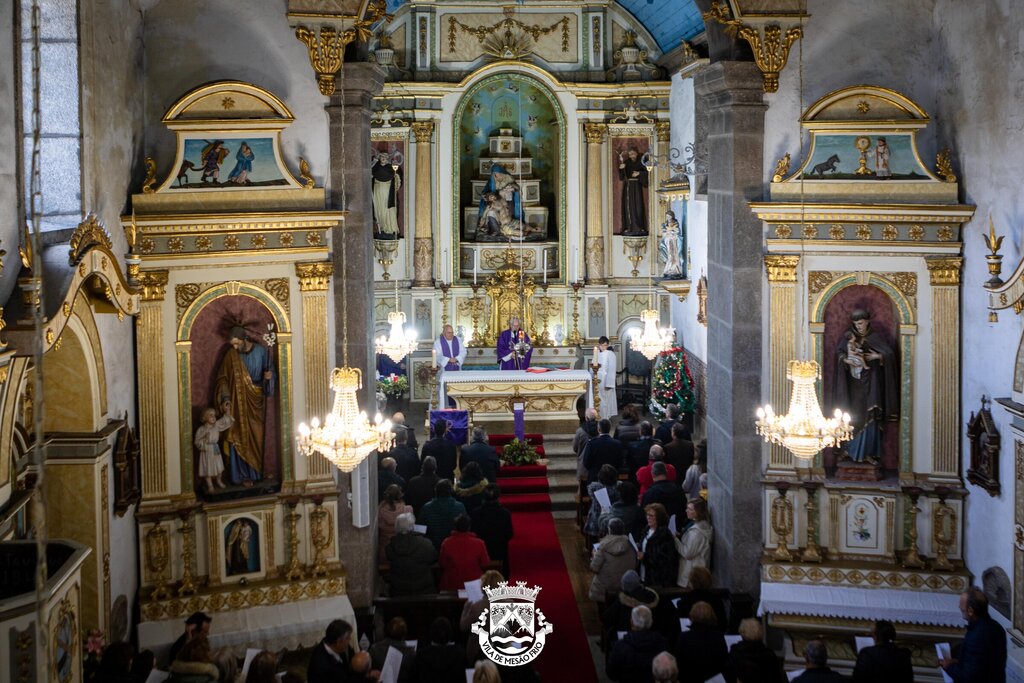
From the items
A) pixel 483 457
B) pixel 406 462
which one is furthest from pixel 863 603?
pixel 406 462

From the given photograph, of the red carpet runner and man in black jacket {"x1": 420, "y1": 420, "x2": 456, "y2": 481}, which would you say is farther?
man in black jacket {"x1": 420, "y1": 420, "x2": 456, "y2": 481}

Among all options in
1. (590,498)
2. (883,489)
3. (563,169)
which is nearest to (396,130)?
(563,169)

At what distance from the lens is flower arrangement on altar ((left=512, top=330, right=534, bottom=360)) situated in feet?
65.9

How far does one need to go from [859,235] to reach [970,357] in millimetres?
1514

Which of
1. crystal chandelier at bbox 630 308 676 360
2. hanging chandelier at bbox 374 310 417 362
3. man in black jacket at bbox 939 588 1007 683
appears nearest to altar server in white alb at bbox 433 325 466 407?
hanging chandelier at bbox 374 310 417 362

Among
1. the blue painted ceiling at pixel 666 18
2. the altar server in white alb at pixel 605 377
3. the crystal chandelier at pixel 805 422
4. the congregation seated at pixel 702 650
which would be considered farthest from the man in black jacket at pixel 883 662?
the blue painted ceiling at pixel 666 18

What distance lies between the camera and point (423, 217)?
21828mm

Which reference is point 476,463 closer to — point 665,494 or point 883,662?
point 665,494

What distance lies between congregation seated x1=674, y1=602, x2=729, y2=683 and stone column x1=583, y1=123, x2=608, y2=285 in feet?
42.5

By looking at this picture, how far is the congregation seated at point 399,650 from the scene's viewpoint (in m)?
9.35

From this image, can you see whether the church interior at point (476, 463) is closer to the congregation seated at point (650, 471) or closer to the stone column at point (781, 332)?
the stone column at point (781, 332)

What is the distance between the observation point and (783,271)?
11.7 m

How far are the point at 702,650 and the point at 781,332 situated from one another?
358 centimetres

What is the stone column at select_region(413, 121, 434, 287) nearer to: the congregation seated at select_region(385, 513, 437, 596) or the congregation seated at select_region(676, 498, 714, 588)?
the congregation seated at select_region(385, 513, 437, 596)
